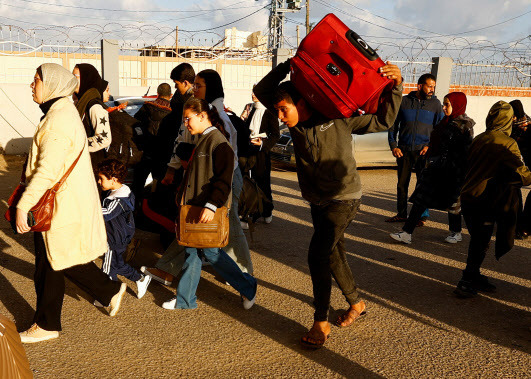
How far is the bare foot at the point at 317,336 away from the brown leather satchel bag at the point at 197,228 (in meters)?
0.94

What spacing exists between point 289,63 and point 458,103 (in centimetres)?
333

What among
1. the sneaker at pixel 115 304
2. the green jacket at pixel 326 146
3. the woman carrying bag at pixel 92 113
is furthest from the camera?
the woman carrying bag at pixel 92 113

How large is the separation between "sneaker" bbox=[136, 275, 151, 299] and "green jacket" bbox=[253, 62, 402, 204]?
69.2 inches

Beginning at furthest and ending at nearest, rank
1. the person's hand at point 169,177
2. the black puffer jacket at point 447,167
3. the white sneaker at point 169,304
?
the black puffer jacket at point 447,167, the person's hand at point 169,177, the white sneaker at point 169,304

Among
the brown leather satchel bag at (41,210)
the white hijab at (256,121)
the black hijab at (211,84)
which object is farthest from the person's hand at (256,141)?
the brown leather satchel bag at (41,210)

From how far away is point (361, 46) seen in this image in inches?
116

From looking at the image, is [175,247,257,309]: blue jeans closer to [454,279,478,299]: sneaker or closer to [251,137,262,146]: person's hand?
[454,279,478,299]: sneaker

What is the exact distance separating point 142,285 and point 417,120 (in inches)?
175

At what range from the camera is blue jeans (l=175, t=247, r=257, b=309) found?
4117 mm

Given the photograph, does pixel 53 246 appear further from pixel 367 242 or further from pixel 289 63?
pixel 367 242

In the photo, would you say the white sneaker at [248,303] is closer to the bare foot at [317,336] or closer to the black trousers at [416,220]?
the bare foot at [317,336]

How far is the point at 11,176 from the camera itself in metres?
9.45

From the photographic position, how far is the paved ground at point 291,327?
3.39 metres

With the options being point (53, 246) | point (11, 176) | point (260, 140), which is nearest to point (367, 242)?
point (260, 140)
